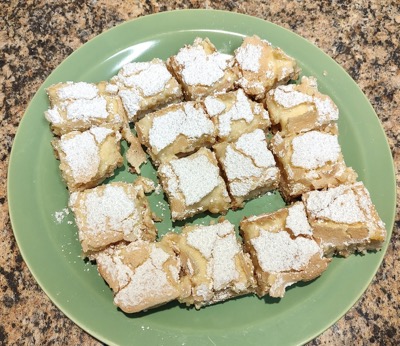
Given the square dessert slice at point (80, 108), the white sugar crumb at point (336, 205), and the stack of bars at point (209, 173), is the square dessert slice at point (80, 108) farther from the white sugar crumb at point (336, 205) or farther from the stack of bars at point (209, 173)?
the white sugar crumb at point (336, 205)

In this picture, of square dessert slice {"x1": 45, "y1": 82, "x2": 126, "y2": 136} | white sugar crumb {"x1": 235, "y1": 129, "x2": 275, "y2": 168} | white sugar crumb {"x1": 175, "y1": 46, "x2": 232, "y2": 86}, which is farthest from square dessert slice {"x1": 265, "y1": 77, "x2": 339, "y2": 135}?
square dessert slice {"x1": 45, "y1": 82, "x2": 126, "y2": 136}

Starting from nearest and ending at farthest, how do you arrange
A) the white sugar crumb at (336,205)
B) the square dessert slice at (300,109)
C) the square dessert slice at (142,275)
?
the square dessert slice at (142,275), the white sugar crumb at (336,205), the square dessert slice at (300,109)

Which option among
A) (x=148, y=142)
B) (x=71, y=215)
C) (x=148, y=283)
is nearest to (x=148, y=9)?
(x=148, y=142)

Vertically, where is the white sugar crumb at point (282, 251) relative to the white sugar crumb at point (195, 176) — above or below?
below

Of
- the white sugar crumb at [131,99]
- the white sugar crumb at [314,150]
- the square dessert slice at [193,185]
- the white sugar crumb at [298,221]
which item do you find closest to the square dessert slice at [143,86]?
the white sugar crumb at [131,99]

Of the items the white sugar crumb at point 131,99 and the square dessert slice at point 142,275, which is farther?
the white sugar crumb at point 131,99

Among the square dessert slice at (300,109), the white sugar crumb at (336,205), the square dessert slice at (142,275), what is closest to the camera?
the square dessert slice at (142,275)
